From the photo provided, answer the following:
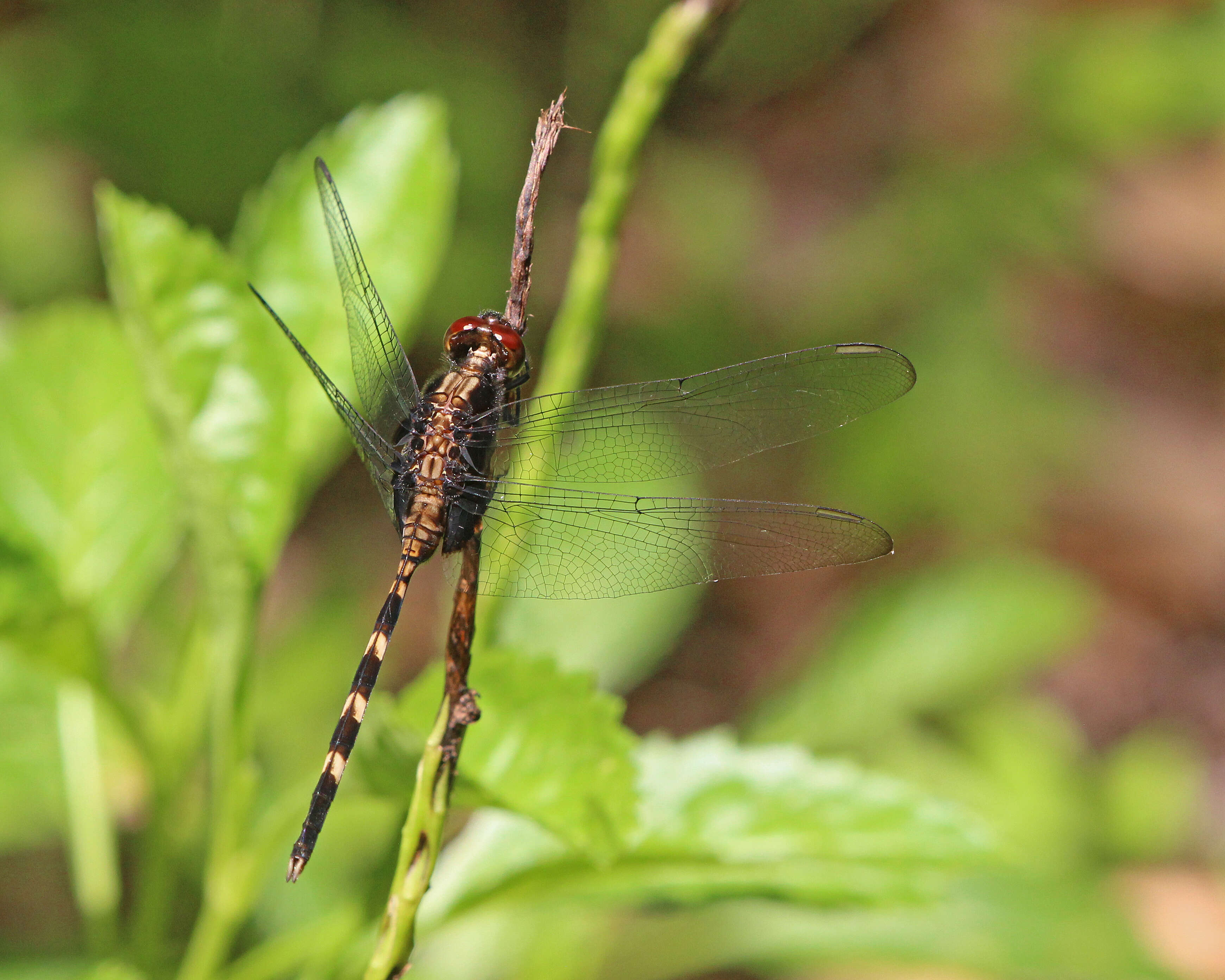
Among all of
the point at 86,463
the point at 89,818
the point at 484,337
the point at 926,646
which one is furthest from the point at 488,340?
the point at 926,646

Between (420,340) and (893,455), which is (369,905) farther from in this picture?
(893,455)

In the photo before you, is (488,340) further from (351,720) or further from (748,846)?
(748,846)

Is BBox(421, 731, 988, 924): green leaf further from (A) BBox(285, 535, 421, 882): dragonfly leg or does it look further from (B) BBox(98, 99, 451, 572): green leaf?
(B) BBox(98, 99, 451, 572): green leaf

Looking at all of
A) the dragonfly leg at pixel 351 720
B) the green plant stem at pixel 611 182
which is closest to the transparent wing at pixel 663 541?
the dragonfly leg at pixel 351 720

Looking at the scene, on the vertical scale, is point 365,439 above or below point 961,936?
above

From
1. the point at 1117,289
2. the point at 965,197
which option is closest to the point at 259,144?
the point at 965,197

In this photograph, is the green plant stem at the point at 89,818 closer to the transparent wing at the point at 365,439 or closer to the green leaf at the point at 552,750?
the transparent wing at the point at 365,439

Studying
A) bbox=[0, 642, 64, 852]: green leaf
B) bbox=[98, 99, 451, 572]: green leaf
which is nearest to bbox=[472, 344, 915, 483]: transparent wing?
bbox=[98, 99, 451, 572]: green leaf
